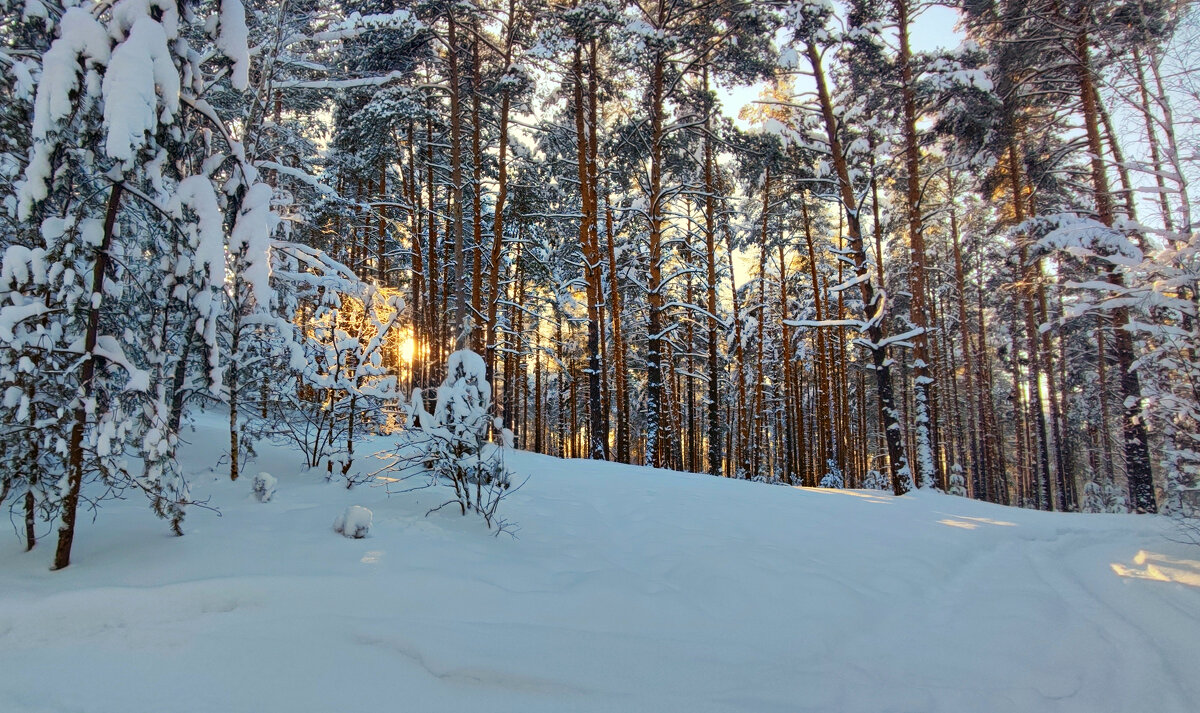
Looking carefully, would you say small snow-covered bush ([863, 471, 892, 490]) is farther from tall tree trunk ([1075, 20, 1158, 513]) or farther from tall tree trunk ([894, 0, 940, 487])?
tall tree trunk ([1075, 20, 1158, 513])

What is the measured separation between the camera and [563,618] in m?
2.88

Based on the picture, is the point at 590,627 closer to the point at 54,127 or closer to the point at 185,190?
the point at 185,190

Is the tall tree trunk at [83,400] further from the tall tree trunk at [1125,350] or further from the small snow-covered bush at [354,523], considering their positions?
the tall tree trunk at [1125,350]

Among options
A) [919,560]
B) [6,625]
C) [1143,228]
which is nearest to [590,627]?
[6,625]

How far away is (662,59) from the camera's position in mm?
11617

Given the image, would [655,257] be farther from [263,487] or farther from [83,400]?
[83,400]

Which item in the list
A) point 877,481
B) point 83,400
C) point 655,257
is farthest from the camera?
point 877,481

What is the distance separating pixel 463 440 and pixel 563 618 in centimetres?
196

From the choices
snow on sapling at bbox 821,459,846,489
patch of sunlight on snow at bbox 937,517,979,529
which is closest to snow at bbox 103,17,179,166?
patch of sunlight on snow at bbox 937,517,979,529

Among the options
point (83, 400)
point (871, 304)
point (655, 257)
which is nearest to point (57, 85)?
point (83, 400)

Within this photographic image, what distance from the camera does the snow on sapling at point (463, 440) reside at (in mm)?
4434

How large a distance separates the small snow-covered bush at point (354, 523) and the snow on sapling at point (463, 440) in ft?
1.98

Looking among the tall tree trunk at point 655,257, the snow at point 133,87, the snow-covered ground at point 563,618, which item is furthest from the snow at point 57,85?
the tall tree trunk at point 655,257

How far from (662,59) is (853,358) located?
19.3 metres
